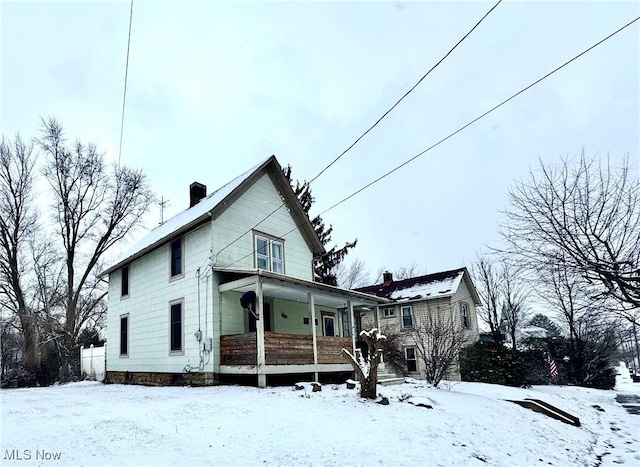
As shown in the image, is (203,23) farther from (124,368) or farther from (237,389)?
(124,368)

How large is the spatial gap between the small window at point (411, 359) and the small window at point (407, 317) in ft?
4.55

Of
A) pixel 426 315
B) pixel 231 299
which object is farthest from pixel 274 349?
pixel 426 315

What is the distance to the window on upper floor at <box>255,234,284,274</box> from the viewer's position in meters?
16.3

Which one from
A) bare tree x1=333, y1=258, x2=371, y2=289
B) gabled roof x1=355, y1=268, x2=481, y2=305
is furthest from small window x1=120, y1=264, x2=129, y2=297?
bare tree x1=333, y1=258, x2=371, y2=289

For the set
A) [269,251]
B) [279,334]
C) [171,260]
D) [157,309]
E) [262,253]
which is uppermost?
[269,251]

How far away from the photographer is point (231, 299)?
1444cm

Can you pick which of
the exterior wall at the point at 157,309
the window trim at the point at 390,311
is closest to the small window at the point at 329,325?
the exterior wall at the point at 157,309

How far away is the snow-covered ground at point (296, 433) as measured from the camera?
5809mm

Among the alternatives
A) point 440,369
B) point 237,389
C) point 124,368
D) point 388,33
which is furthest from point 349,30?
point 124,368

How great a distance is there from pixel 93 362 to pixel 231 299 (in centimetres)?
1172

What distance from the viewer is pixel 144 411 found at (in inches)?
330

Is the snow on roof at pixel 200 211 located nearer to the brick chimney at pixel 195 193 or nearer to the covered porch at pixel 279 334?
the brick chimney at pixel 195 193

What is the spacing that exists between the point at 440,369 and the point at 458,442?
775 centimetres

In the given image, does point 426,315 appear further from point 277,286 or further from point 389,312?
point 277,286
